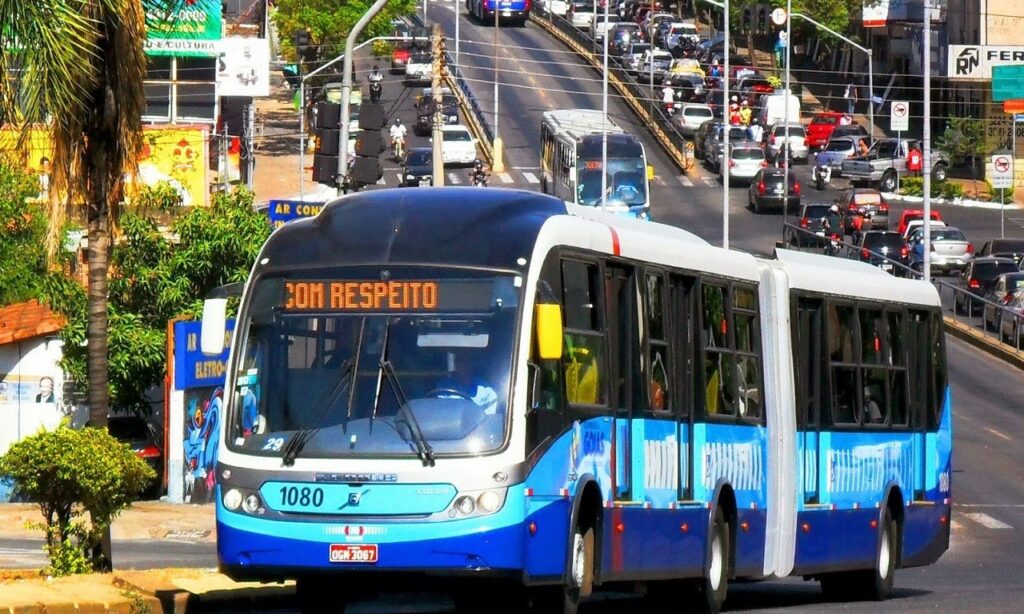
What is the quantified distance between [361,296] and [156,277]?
19.8 meters

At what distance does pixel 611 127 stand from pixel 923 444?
5270 centimetres

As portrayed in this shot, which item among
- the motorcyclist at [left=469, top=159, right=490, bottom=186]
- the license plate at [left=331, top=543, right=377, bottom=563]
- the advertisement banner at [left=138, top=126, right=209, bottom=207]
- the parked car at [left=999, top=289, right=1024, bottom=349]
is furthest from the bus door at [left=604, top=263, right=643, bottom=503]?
the motorcyclist at [left=469, top=159, right=490, bottom=186]

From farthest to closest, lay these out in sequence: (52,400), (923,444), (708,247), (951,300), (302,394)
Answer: (951,300), (52,400), (923,444), (708,247), (302,394)

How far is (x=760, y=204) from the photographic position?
2889 inches

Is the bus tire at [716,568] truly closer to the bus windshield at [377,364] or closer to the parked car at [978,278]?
the bus windshield at [377,364]

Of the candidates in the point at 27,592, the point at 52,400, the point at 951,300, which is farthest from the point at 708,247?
the point at 951,300

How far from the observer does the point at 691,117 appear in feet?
291

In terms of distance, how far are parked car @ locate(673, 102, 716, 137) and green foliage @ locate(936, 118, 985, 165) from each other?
1083 centimetres

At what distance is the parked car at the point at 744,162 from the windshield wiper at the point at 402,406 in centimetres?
6743

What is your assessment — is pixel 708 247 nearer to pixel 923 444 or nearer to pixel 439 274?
pixel 439 274

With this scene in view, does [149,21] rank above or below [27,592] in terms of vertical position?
above

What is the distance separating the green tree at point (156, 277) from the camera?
101 feet

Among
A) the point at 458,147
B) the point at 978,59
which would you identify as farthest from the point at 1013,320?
the point at 978,59

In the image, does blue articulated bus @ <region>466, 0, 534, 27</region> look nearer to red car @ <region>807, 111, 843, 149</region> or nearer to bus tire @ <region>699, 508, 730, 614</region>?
red car @ <region>807, 111, 843, 149</region>
